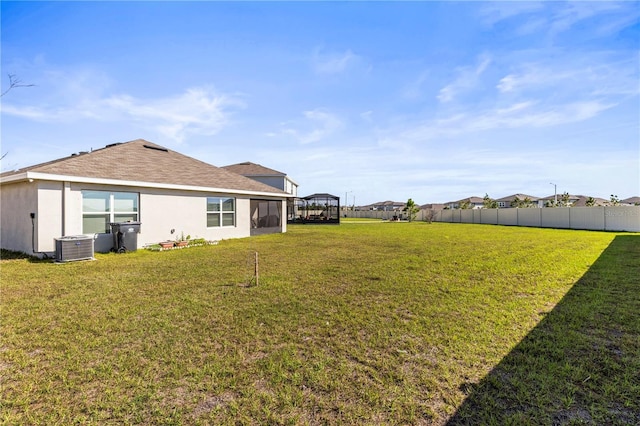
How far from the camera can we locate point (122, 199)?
11.0 metres

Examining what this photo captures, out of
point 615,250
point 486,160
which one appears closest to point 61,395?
point 615,250

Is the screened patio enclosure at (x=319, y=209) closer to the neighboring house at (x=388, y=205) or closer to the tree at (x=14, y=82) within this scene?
the tree at (x=14, y=82)

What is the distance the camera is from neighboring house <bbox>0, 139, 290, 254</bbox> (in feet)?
30.5

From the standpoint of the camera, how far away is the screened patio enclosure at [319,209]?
33781mm

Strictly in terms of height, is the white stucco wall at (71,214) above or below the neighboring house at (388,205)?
below

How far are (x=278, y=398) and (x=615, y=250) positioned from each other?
48.7ft

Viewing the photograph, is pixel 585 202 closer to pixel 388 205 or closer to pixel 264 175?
pixel 264 175

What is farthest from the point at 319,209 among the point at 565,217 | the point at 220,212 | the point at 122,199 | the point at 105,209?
the point at 105,209

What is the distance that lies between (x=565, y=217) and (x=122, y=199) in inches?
1268

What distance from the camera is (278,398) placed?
2510 millimetres

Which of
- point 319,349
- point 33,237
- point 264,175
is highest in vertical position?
point 264,175

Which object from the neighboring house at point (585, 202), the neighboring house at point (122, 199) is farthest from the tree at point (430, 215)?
the neighboring house at point (122, 199)

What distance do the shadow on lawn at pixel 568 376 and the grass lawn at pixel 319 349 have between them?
16 mm

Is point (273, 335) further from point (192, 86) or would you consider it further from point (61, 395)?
point (192, 86)
